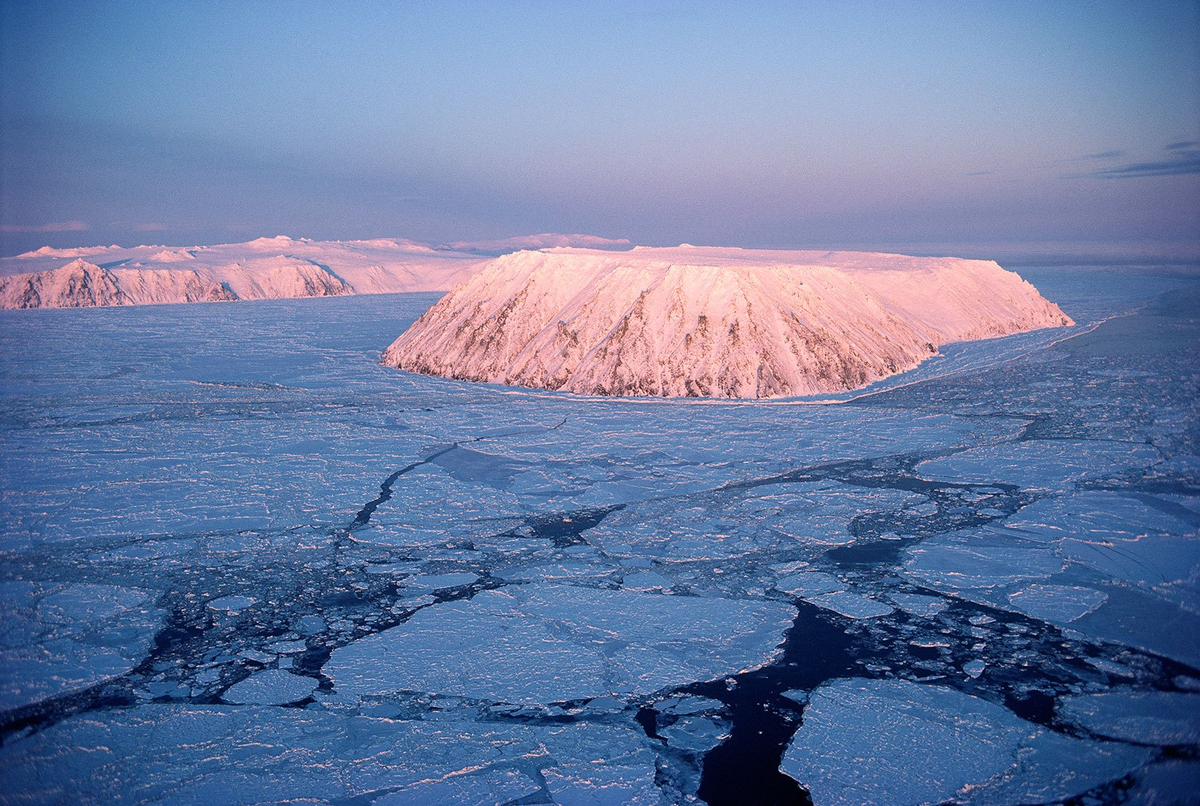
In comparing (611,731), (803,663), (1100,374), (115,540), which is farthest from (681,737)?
(1100,374)

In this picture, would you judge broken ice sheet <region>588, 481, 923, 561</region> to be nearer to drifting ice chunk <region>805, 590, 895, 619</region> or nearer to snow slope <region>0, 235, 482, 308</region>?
drifting ice chunk <region>805, 590, 895, 619</region>

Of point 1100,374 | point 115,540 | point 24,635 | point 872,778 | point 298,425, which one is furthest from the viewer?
point 1100,374

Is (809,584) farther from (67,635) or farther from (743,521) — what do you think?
(67,635)

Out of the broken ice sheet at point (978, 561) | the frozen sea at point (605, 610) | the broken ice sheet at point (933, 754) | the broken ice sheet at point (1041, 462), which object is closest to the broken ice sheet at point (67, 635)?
the frozen sea at point (605, 610)

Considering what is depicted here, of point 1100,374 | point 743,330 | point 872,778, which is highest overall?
point 743,330

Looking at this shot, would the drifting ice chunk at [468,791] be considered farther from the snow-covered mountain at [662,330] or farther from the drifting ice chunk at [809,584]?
the snow-covered mountain at [662,330]

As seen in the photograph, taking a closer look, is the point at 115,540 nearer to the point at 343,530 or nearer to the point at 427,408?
the point at 343,530

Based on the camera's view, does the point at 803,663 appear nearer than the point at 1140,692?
No

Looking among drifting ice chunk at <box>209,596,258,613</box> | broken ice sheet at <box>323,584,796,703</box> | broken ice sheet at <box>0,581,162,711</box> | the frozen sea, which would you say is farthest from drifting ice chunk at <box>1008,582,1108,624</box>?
broken ice sheet at <box>0,581,162,711</box>
